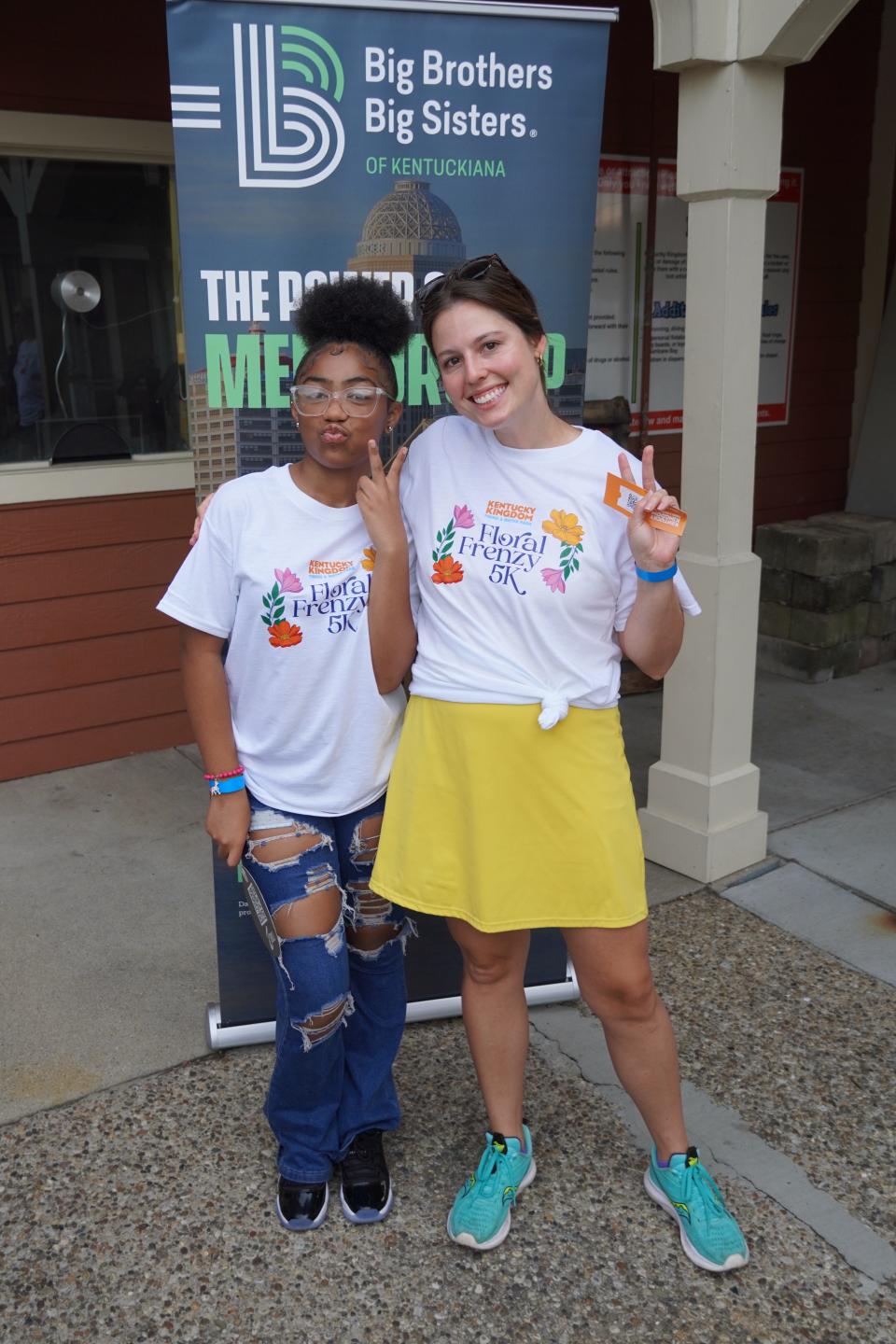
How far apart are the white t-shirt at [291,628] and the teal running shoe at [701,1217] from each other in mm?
975

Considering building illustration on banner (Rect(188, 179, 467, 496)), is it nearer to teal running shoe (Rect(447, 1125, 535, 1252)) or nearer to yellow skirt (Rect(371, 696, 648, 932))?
yellow skirt (Rect(371, 696, 648, 932))

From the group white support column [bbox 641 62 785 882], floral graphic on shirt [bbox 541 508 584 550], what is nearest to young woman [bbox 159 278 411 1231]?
floral graphic on shirt [bbox 541 508 584 550]

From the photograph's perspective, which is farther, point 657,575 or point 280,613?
point 280,613

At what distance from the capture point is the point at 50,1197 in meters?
2.50

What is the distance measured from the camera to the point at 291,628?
7.14ft

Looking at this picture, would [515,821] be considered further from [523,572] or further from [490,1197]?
[490,1197]

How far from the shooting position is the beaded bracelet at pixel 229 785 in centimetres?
226

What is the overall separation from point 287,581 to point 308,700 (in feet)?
0.75

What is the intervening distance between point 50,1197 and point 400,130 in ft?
7.84

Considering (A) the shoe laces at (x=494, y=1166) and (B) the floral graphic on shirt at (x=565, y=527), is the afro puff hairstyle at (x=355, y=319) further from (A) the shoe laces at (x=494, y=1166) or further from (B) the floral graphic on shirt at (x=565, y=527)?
(A) the shoe laces at (x=494, y=1166)

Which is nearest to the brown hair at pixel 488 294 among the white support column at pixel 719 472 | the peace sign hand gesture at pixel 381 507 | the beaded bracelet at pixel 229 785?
the peace sign hand gesture at pixel 381 507

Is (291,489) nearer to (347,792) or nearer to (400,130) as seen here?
(347,792)

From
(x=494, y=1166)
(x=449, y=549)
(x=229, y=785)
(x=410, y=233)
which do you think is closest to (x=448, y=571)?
(x=449, y=549)

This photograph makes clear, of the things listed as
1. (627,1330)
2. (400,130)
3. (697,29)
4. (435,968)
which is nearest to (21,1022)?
(435,968)
